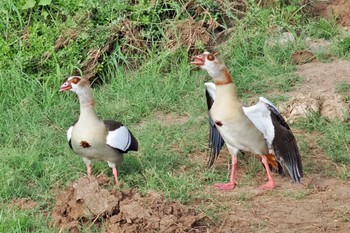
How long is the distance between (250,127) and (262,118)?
11 centimetres

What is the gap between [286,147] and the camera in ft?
22.1

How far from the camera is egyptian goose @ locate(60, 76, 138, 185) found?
260 inches

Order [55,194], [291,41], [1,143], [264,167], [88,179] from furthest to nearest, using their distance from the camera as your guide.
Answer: [291,41] → [1,143] → [264,167] → [55,194] → [88,179]

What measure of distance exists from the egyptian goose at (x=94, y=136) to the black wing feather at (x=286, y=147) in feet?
3.51

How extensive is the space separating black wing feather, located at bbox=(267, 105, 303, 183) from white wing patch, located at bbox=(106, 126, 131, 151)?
1.10 meters

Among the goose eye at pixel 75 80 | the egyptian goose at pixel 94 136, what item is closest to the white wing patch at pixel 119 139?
the egyptian goose at pixel 94 136

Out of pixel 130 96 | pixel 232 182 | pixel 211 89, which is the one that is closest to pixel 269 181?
pixel 232 182

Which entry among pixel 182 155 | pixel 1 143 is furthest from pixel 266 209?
pixel 1 143

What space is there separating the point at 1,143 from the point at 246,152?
6.99 feet

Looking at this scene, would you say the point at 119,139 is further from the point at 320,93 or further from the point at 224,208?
the point at 320,93

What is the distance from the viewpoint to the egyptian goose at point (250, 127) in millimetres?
6691

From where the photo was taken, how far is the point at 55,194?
6.68 meters

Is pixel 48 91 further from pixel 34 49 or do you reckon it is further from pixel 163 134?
pixel 163 134

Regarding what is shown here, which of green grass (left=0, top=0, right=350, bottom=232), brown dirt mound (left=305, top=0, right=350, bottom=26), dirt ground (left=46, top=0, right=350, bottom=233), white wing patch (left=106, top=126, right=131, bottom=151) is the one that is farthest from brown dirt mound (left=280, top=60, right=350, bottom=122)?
white wing patch (left=106, top=126, right=131, bottom=151)
